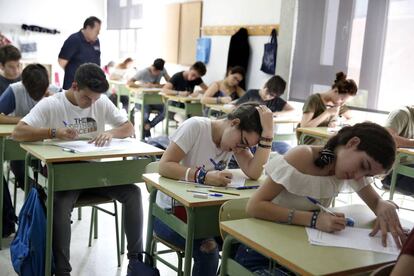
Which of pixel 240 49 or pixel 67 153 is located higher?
pixel 240 49

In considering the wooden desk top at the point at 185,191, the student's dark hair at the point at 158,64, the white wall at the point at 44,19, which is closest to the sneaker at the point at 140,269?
the wooden desk top at the point at 185,191

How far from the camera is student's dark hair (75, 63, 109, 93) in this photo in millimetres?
2613

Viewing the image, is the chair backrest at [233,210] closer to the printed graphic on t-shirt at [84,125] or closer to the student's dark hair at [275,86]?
the printed graphic on t-shirt at [84,125]

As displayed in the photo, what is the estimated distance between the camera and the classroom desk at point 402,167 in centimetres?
315

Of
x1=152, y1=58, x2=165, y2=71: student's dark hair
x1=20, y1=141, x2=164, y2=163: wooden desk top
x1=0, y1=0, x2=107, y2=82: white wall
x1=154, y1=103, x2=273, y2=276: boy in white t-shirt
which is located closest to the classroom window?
x1=152, y1=58, x2=165, y2=71: student's dark hair

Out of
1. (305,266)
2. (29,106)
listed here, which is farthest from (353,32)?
(305,266)

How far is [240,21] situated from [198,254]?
506 cm

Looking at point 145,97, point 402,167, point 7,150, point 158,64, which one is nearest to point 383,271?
point 402,167

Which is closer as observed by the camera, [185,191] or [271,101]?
[185,191]

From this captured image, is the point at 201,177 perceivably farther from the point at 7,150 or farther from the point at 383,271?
the point at 7,150

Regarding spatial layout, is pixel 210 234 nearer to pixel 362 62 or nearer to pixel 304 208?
pixel 304 208

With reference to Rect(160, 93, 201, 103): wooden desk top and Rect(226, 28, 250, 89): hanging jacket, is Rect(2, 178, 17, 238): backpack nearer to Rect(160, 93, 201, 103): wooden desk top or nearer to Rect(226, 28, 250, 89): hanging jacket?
Rect(160, 93, 201, 103): wooden desk top

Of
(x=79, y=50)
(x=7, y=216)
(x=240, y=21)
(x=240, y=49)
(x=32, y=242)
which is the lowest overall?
(x=7, y=216)

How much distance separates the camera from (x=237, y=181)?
84.8 inches
